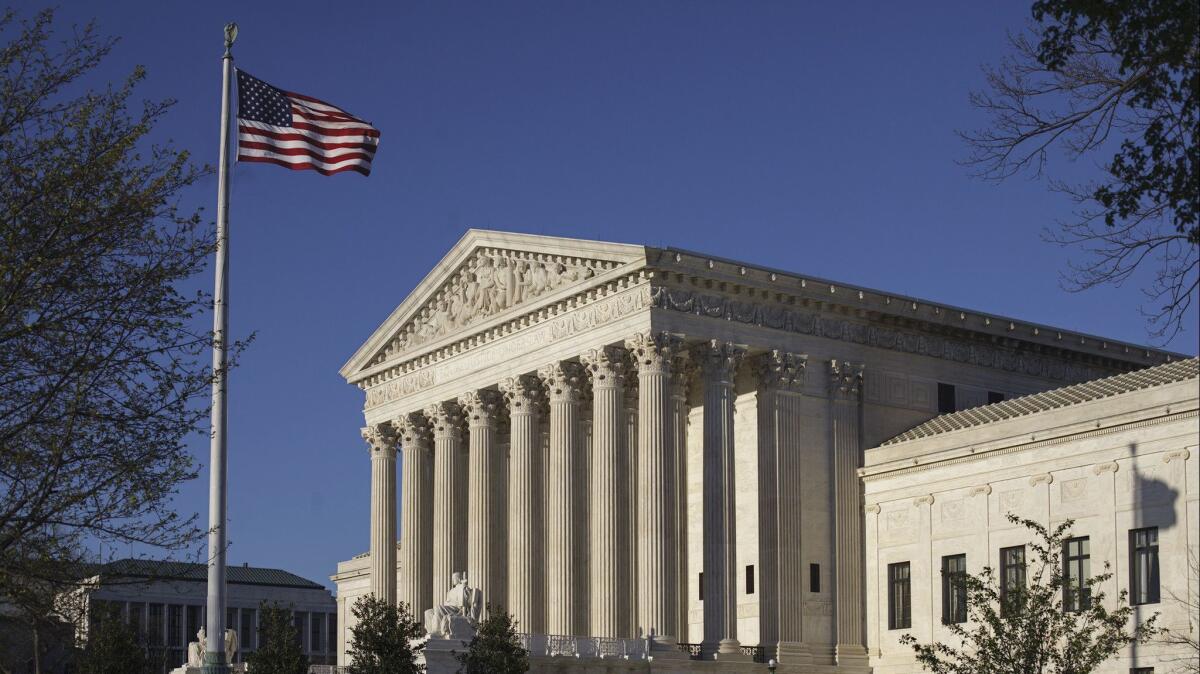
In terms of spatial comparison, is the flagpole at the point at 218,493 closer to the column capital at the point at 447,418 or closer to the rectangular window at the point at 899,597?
the rectangular window at the point at 899,597

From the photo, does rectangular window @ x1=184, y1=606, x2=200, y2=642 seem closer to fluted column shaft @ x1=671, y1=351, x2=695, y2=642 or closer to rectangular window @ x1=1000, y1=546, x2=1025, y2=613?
fluted column shaft @ x1=671, y1=351, x2=695, y2=642

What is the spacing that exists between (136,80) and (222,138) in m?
11.3

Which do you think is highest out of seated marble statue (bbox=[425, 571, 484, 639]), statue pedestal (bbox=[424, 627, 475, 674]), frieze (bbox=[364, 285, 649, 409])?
frieze (bbox=[364, 285, 649, 409])

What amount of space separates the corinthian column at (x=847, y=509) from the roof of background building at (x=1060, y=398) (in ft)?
5.38

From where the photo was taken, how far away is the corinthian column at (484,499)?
6700cm

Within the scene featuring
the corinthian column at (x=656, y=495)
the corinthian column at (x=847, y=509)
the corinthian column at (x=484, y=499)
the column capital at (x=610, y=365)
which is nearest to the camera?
the corinthian column at (x=656, y=495)

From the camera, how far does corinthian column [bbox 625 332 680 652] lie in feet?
185

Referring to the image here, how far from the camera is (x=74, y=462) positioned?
1010 inches

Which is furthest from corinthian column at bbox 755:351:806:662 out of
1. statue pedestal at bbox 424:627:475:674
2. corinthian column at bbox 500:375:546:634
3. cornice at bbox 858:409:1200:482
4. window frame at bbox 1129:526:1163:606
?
window frame at bbox 1129:526:1163:606

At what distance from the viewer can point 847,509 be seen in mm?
61031

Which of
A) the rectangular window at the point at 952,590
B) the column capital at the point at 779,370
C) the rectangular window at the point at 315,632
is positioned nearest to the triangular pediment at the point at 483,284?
the column capital at the point at 779,370

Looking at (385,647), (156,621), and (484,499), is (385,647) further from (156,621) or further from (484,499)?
(156,621)

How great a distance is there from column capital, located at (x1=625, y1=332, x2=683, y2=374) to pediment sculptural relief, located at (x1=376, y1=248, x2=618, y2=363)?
307 cm

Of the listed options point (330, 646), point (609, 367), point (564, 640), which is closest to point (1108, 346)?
point (609, 367)
